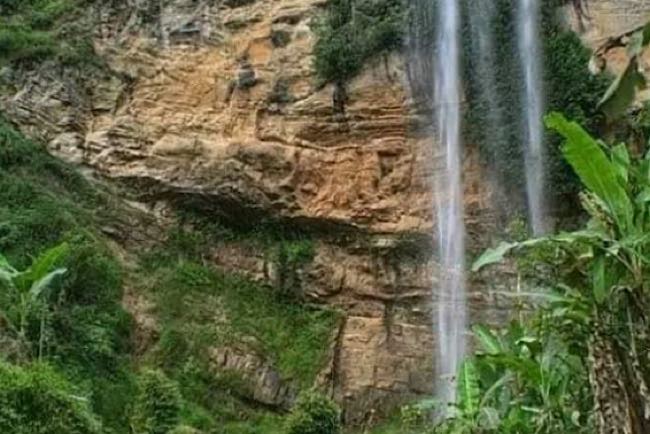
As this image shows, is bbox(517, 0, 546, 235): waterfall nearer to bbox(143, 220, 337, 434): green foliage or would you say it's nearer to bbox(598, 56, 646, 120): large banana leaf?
bbox(143, 220, 337, 434): green foliage

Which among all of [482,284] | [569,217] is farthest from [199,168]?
[569,217]

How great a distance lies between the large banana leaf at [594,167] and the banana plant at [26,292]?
6037 mm

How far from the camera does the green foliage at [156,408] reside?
378 inches

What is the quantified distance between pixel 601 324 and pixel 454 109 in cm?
850

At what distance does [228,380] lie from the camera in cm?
1212

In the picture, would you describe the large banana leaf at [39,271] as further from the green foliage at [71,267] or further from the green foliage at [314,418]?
the green foliage at [314,418]

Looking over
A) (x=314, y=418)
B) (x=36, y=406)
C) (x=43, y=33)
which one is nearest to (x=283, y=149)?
(x=43, y=33)

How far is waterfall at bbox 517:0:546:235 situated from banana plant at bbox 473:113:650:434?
23.4 ft

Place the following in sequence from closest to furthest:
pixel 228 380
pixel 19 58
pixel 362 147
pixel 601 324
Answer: pixel 601 324, pixel 228 380, pixel 362 147, pixel 19 58

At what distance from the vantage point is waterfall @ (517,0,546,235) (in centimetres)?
1284

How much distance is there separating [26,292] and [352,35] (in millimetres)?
5750

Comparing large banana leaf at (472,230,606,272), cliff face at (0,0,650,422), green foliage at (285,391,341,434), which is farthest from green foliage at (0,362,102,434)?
large banana leaf at (472,230,606,272)

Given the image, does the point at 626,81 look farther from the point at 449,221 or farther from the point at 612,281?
the point at 449,221

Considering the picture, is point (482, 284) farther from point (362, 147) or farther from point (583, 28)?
point (583, 28)
